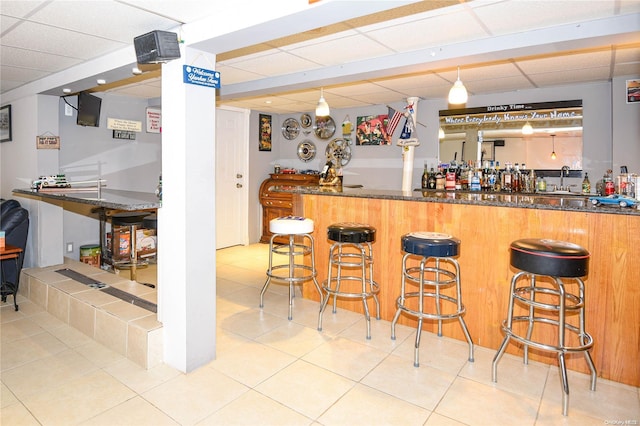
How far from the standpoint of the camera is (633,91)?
4078mm

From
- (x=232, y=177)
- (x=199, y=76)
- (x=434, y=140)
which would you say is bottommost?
(x=232, y=177)

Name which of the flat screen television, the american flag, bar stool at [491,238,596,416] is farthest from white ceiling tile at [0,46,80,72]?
bar stool at [491,238,596,416]

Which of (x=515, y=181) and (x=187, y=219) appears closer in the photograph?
(x=187, y=219)

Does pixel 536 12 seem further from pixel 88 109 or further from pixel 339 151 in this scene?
pixel 88 109

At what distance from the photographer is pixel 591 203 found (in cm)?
266

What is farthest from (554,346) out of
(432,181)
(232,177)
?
(232,177)

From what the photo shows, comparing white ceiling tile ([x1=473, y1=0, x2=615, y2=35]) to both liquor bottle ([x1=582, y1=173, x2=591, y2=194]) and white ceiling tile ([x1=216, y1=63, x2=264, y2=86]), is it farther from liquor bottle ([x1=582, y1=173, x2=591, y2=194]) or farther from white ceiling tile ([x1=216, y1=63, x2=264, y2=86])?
liquor bottle ([x1=582, y1=173, x2=591, y2=194])

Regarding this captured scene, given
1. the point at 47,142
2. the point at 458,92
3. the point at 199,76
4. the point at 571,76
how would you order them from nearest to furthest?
the point at 199,76
the point at 458,92
the point at 571,76
the point at 47,142

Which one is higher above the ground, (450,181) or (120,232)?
(450,181)

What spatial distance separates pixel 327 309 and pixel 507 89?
3473 mm

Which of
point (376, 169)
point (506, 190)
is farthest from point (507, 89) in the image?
point (376, 169)

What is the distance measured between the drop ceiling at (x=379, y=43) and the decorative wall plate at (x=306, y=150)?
225cm

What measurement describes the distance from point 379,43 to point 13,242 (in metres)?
3.99

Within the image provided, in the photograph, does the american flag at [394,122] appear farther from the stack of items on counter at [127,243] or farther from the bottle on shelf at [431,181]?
the stack of items on counter at [127,243]
